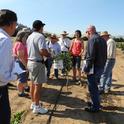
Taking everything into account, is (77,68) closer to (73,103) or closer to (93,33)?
(73,103)

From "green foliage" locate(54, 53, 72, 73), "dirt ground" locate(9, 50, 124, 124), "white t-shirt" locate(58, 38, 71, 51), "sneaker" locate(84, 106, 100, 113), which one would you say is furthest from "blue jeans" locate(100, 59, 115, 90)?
"white t-shirt" locate(58, 38, 71, 51)

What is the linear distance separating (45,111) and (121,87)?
15.1 feet

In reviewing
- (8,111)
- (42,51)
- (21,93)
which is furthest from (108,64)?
(8,111)

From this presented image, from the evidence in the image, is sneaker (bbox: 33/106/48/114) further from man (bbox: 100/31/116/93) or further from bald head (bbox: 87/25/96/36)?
man (bbox: 100/31/116/93)

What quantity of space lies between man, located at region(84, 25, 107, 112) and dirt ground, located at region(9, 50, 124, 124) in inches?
18.9

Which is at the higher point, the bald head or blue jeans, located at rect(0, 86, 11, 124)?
the bald head

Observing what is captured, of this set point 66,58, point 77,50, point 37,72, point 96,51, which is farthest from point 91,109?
point 77,50

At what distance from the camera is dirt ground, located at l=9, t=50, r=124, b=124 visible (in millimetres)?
7648

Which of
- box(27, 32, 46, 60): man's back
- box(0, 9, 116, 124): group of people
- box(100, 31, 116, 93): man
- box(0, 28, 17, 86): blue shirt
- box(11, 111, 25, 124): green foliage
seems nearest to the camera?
box(0, 28, 17, 86): blue shirt

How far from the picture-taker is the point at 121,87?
1196 cm

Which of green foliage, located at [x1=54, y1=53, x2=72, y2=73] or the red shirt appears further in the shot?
the red shirt

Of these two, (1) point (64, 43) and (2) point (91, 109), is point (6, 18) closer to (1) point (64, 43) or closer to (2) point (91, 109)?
(2) point (91, 109)

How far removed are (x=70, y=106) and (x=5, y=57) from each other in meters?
5.22

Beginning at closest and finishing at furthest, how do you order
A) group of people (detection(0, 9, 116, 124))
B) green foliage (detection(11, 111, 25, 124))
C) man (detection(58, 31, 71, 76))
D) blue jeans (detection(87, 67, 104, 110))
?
1. group of people (detection(0, 9, 116, 124))
2. green foliage (detection(11, 111, 25, 124))
3. blue jeans (detection(87, 67, 104, 110))
4. man (detection(58, 31, 71, 76))
